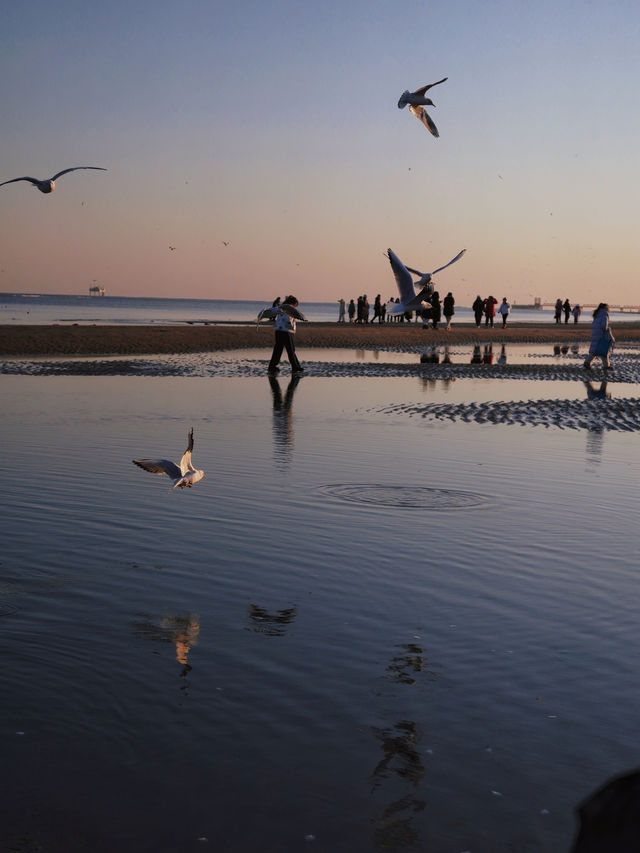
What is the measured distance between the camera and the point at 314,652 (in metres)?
5.95

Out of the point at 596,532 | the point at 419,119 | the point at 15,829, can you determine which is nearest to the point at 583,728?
the point at 15,829

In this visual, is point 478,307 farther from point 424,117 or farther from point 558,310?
point 424,117

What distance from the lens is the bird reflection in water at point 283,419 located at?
1352 cm

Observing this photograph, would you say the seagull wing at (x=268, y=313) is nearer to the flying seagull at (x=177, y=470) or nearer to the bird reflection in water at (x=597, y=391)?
the bird reflection in water at (x=597, y=391)

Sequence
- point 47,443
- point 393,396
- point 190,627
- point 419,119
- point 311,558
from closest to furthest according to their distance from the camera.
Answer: point 190,627, point 311,558, point 419,119, point 47,443, point 393,396

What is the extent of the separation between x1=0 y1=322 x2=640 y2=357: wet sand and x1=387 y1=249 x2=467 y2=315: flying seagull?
22.0m

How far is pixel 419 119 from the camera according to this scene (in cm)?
1240

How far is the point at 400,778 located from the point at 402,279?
1012 centimetres

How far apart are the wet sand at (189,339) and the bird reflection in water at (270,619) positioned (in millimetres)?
28512

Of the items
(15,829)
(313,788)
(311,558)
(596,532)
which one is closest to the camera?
(15,829)

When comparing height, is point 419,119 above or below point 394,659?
above

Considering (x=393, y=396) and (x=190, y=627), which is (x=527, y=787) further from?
(x=393, y=396)

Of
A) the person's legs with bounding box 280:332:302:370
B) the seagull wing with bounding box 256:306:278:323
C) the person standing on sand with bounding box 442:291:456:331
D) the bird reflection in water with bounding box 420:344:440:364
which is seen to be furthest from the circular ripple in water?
the person standing on sand with bounding box 442:291:456:331

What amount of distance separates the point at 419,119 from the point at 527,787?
9.43 m
